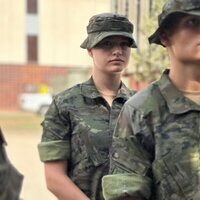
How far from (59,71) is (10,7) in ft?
9.44

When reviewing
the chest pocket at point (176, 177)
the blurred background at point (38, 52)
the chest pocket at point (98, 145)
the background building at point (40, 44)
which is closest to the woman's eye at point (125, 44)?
the chest pocket at point (98, 145)

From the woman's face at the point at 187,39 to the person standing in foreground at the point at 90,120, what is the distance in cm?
62

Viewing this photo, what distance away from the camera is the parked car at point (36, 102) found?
57.8 ft

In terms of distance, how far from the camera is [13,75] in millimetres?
20609

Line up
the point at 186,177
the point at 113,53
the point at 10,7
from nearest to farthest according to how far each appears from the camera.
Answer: the point at 186,177 < the point at 113,53 < the point at 10,7

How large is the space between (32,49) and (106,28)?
18.4 metres

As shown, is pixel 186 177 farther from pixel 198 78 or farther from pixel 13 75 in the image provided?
pixel 13 75

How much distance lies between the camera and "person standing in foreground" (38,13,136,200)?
2.03m

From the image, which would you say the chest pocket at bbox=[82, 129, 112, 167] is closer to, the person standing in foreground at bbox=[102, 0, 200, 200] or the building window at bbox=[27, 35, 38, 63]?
the person standing in foreground at bbox=[102, 0, 200, 200]

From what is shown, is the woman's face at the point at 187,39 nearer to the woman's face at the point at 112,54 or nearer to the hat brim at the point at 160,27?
the hat brim at the point at 160,27

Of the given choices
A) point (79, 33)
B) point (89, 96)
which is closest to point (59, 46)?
point (79, 33)

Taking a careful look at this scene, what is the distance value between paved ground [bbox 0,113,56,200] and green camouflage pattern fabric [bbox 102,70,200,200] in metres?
4.48

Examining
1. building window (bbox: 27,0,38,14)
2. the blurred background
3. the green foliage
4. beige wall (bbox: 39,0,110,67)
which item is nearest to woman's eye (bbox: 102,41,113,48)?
the green foliage

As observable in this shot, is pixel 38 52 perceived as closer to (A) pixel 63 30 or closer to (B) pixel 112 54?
(A) pixel 63 30
